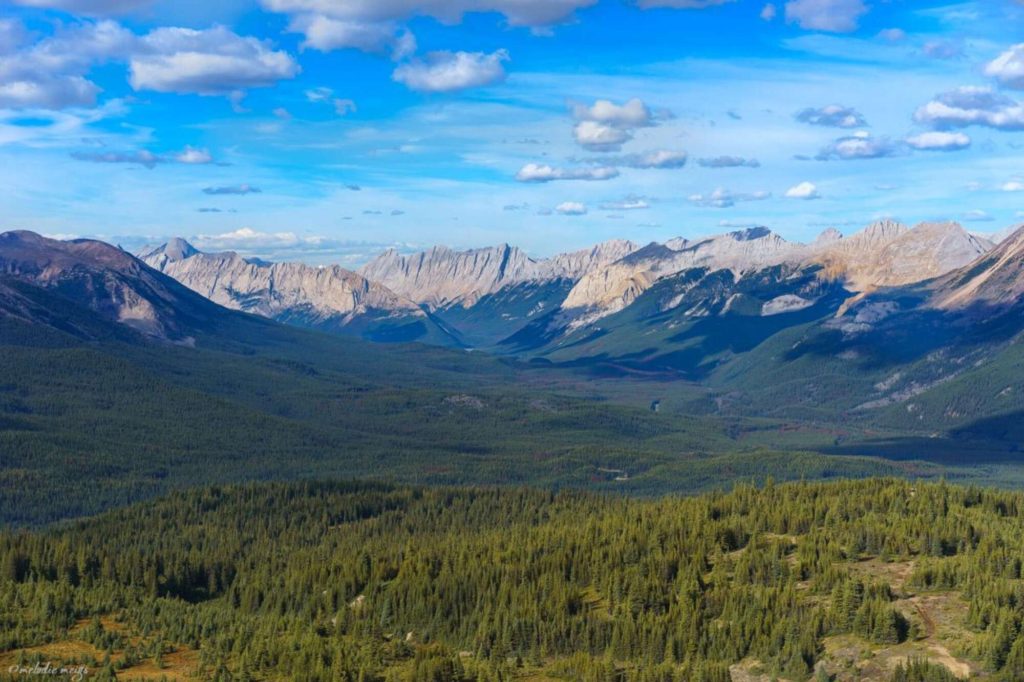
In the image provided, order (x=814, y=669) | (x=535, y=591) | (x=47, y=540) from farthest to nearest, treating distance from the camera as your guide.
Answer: (x=47, y=540), (x=535, y=591), (x=814, y=669)

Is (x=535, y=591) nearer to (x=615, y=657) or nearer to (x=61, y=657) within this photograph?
(x=615, y=657)

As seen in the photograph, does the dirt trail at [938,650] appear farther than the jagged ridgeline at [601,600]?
No

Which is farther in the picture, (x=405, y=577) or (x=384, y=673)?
(x=405, y=577)

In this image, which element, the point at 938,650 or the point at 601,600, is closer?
the point at 938,650

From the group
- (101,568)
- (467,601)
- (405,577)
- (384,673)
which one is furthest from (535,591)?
(101,568)

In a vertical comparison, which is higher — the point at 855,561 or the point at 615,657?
the point at 855,561

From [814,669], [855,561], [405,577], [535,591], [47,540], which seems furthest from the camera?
[47,540]

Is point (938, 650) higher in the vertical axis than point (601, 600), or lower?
higher

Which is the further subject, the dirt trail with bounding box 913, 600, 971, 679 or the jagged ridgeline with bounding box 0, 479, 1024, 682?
the jagged ridgeline with bounding box 0, 479, 1024, 682
